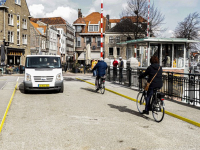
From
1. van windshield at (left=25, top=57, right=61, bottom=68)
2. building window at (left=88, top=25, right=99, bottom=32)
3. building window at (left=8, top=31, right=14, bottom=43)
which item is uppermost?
building window at (left=88, top=25, right=99, bottom=32)

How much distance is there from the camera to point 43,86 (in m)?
12.3

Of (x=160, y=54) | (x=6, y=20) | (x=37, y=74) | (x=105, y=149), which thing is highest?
(x=6, y=20)

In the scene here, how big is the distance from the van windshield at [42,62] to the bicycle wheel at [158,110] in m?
7.19

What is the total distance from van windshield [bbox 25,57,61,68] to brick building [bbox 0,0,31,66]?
2539cm

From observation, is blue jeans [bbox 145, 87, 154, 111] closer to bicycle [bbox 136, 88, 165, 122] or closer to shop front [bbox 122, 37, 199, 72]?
bicycle [bbox 136, 88, 165, 122]

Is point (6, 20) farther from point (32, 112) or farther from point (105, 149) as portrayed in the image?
point (105, 149)

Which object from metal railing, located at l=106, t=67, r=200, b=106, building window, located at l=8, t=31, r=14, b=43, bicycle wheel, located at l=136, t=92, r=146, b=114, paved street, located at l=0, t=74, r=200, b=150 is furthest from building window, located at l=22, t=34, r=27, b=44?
bicycle wheel, located at l=136, t=92, r=146, b=114

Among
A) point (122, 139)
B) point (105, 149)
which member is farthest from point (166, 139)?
point (105, 149)

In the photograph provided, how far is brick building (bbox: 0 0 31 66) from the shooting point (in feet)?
120

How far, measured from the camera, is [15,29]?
129ft

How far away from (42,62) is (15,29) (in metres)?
28.6

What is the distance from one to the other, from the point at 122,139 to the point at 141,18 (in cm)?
3511

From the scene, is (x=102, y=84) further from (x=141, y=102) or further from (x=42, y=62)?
(x=141, y=102)

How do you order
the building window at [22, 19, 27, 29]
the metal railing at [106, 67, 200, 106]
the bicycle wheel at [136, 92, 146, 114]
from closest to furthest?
the bicycle wheel at [136, 92, 146, 114] < the metal railing at [106, 67, 200, 106] < the building window at [22, 19, 27, 29]
